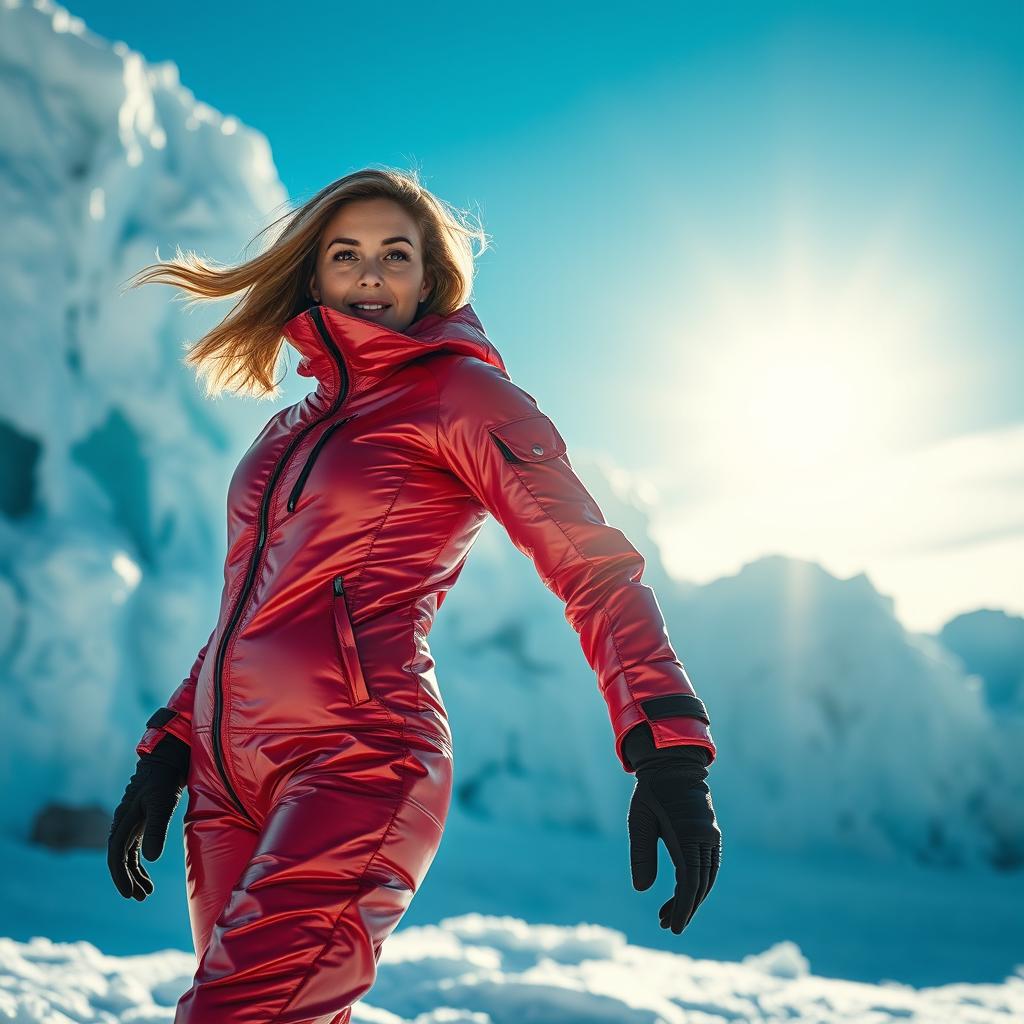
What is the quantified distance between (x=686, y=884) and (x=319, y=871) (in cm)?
41

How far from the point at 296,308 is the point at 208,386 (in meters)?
0.27

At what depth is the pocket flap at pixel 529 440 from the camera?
123cm

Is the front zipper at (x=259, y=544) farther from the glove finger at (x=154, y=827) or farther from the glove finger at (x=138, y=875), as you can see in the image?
the glove finger at (x=138, y=875)

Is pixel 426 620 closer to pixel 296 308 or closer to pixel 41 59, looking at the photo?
pixel 296 308

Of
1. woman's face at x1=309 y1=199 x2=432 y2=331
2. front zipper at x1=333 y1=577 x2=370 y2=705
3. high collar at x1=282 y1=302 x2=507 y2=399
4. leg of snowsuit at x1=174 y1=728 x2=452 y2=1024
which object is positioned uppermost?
woman's face at x1=309 y1=199 x2=432 y2=331

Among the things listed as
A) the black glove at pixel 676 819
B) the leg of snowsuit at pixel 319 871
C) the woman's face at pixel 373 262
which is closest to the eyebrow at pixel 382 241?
the woman's face at pixel 373 262

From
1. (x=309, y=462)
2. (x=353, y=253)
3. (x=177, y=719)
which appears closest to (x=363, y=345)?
(x=309, y=462)

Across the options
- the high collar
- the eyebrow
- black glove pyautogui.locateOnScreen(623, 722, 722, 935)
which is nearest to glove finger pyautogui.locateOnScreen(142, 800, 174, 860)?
the high collar

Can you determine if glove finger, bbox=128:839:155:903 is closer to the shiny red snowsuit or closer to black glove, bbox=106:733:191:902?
black glove, bbox=106:733:191:902

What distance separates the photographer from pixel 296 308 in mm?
1772

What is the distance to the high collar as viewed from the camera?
1362mm

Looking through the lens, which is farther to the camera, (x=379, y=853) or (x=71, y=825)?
(x=71, y=825)

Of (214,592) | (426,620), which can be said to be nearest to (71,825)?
(214,592)

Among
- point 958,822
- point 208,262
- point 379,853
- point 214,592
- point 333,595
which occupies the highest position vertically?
point 958,822
